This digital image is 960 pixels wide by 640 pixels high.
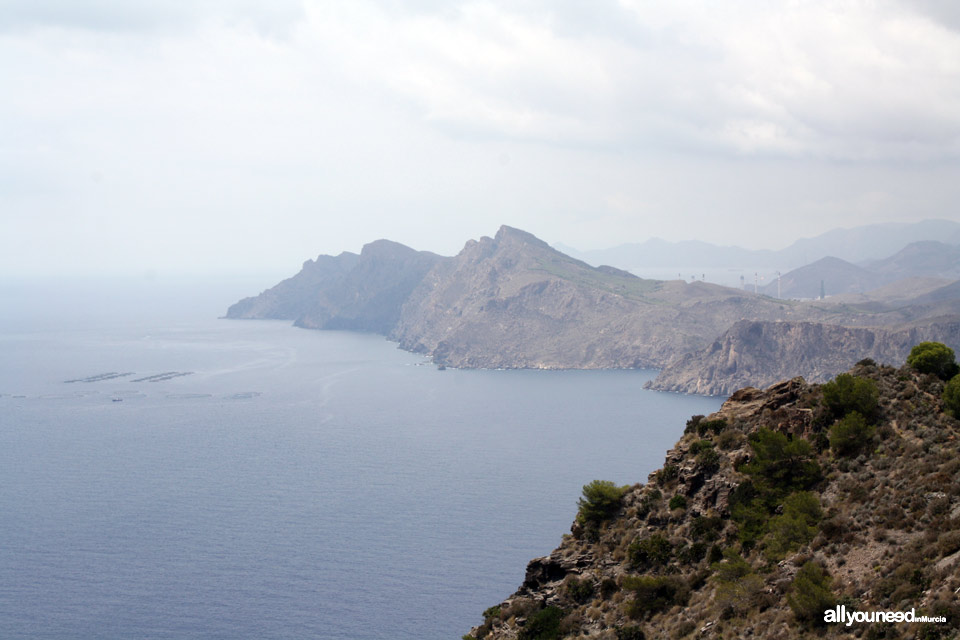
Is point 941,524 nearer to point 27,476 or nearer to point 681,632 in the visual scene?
point 681,632

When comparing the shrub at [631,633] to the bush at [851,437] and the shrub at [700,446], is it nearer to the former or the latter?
the shrub at [700,446]

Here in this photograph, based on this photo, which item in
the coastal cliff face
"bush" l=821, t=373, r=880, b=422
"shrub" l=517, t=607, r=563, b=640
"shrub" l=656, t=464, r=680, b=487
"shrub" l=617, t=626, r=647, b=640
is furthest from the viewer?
"shrub" l=656, t=464, r=680, b=487

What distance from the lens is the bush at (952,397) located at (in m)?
40.8

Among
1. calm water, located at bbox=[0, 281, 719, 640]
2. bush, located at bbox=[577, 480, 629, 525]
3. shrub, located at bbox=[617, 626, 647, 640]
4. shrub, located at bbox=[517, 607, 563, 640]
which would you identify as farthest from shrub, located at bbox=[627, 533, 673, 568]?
calm water, located at bbox=[0, 281, 719, 640]

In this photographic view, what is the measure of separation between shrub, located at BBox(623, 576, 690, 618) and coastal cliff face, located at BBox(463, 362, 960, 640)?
69mm

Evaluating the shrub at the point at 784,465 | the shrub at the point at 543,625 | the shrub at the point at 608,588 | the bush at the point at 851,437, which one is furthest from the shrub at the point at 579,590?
the bush at the point at 851,437

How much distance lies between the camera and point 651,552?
42.2 meters

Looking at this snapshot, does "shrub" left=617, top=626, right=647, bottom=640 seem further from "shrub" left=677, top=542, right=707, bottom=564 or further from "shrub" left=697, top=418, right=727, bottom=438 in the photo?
"shrub" left=697, top=418, right=727, bottom=438

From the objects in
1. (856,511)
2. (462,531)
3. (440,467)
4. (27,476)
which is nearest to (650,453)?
(440,467)

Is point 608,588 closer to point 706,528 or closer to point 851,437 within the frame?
point 706,528

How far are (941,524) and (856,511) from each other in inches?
182

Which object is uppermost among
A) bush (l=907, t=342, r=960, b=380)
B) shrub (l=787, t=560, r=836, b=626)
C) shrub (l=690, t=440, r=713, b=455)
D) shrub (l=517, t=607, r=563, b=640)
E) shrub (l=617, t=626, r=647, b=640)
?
bush (l=907, t=342, r=960, b=380)

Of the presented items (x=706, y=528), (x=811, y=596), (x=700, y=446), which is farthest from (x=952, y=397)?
(x=811, y=596)

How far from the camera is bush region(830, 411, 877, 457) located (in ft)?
135
